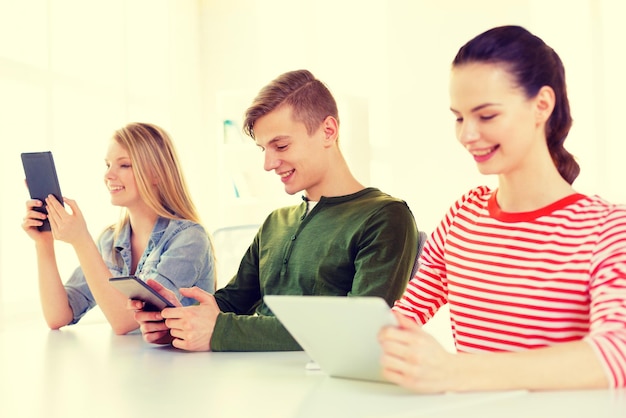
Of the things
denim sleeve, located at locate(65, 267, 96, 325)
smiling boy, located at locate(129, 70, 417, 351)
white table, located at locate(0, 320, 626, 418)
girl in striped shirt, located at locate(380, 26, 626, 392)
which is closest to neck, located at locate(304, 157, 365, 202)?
smiling boy, located at locate(129, 70, 417, 351)

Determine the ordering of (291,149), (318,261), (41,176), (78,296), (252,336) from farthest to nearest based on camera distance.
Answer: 1. (78,296)
2. (41,176)
3. (291,149)
4. (318,261)
5. (252,336)

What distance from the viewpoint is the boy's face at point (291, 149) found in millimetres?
2055

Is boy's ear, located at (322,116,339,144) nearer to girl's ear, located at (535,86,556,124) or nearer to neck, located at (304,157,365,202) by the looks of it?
neck, located at (304,157,365,202)

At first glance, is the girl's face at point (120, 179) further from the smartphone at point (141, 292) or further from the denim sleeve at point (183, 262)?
the smartphone at point (141, 292)

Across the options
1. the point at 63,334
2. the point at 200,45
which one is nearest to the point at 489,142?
the point at 63,334

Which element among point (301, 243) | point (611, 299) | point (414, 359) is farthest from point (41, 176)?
point (611, 299)

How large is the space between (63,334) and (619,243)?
5.04ft

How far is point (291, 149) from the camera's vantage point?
6.77 ft

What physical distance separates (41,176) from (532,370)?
1.52 meters

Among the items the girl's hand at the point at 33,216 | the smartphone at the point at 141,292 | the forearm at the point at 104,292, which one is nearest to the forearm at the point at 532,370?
the smartphone at the point at 141,292

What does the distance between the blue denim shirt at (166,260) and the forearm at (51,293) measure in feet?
0.26

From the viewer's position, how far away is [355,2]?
5.70 m

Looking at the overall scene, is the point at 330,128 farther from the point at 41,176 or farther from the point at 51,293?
the point at 51,293

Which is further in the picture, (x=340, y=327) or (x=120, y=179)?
(x=120, y=179)
